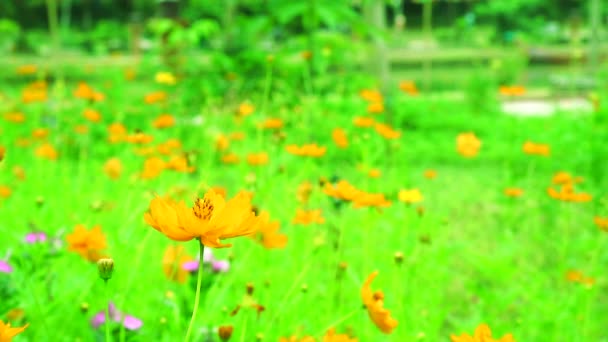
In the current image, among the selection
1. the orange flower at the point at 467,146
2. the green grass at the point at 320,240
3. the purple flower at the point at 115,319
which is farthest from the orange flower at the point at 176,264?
the orange flower at the point at 467,146

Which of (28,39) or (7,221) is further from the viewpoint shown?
(28,39)

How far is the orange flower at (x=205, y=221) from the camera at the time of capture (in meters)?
0.69

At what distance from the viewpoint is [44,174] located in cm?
287

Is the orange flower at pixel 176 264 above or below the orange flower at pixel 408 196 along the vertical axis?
below

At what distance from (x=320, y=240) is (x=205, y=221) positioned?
0.87 m

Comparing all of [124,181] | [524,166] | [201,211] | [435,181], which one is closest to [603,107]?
[524,166]

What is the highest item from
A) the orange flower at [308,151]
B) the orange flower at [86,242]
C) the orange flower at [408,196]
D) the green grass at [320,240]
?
the orange flower at [86,242]

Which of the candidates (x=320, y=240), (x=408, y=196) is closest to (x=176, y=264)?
(x=320, y=240)

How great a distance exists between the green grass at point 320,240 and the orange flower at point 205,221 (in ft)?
1.01

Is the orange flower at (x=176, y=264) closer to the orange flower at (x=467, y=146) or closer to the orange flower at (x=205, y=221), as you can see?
the orange flower at (x=205, y=221)

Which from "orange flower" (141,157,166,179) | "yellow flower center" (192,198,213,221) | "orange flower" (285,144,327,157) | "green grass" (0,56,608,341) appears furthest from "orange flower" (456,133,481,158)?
"yellow flower center" (192,198,213,221)

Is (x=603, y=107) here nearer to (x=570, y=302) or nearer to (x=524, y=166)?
(x=524, y=166)

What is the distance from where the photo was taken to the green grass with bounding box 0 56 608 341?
1406 millimetres

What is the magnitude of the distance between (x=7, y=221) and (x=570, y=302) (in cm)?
147
